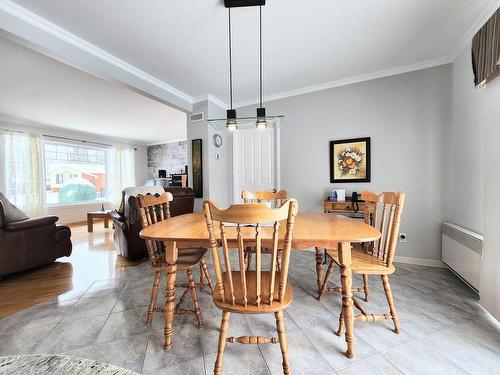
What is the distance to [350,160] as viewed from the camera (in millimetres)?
3248

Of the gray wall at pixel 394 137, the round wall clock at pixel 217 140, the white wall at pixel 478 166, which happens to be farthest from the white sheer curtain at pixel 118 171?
the white wall at pixel 478 166

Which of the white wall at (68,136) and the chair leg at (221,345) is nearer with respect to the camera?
the chair leg at (221,345)

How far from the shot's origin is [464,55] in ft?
7.85

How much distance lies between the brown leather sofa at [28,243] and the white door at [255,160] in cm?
267

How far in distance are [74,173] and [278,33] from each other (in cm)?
685

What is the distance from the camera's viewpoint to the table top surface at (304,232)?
1331 mm

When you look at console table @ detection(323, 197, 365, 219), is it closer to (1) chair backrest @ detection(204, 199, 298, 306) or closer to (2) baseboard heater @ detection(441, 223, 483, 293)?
(2) baseboard heater @ detection(441, 223, 483, 293)

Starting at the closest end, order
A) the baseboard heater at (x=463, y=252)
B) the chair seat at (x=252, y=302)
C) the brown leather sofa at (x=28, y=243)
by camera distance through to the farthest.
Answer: the chair seat at (x=252, y=302)
the baseboard heater at (x=463, y=252)
the brown leather sofa at (x=28, y=243)

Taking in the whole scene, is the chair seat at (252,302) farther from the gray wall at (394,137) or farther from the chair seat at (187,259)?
the gray wall at (394,137)

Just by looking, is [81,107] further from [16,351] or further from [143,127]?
[16,351]

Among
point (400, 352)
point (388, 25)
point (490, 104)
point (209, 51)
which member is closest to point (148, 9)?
point (209, 51)

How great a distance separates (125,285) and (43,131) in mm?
5578

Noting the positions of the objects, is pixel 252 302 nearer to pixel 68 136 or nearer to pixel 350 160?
pixel 350 160

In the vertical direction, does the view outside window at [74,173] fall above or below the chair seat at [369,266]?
above
